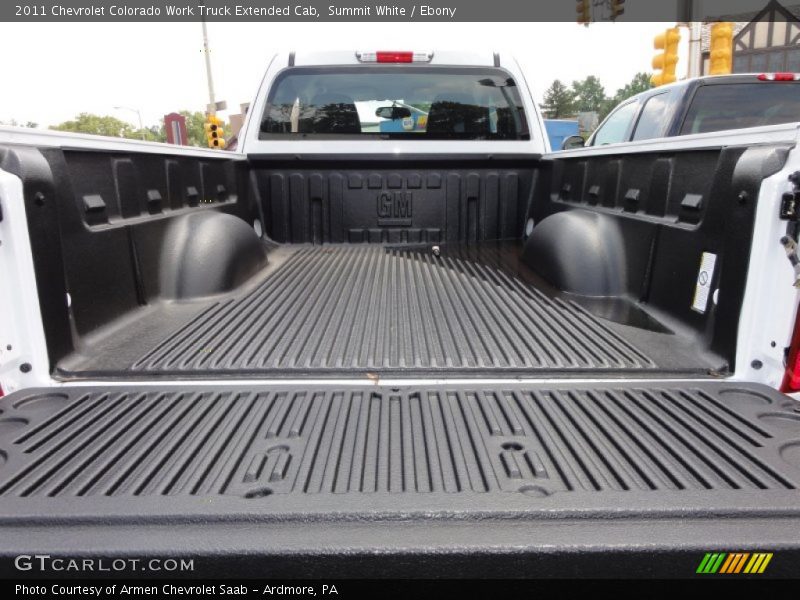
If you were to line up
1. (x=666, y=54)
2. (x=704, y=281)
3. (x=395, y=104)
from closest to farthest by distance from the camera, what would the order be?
(x=704, y=281) → (x=395, y=104) → (x=666, y=54)

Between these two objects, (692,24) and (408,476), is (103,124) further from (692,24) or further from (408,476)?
(408,476)

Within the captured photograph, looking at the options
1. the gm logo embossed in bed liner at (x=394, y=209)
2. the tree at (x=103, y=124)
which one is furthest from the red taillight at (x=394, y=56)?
the tree at (x=103, y=124)

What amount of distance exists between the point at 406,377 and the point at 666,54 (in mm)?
14843

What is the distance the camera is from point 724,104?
19.4 feet

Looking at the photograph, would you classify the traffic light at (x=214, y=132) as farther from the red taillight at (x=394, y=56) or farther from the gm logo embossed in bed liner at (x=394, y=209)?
the gm logo embossed in bed liner at (x=394, y=209)

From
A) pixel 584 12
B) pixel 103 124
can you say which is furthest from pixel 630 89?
pixel 584 12

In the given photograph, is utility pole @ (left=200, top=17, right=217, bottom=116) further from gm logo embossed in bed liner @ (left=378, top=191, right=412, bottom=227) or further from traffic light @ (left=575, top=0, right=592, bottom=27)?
gm logo embossed in bed liner @ (left=378, top=191, right=412, bottom=227)

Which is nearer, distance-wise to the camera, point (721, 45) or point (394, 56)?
point (394, 56)

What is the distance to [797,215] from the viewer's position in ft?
5.19

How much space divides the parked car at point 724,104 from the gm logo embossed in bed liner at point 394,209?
2.56 meters

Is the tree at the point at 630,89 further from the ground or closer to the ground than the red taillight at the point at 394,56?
further from the ground

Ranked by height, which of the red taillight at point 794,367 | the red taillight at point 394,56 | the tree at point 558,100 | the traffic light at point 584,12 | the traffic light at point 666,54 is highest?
the tree at point 558,100

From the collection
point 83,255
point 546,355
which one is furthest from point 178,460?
point 546,355

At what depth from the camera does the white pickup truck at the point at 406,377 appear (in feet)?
3.49
